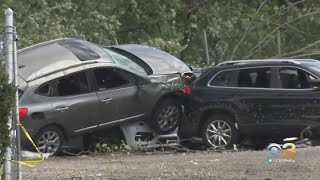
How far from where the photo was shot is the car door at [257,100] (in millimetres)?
10539

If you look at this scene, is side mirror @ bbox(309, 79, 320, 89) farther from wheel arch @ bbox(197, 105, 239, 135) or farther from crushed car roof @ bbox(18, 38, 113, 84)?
crushed car roof @ bbox(18, 38, 113, 84)

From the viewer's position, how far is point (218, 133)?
36.2 feet

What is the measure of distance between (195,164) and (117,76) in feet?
10.5

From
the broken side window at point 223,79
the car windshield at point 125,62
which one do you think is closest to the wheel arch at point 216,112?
the broken side window at point 223,79

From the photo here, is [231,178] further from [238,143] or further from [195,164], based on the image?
[238,143]

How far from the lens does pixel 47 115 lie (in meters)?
10.1

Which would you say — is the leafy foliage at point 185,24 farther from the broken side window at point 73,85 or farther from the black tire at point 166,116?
the black tire at point 166,116

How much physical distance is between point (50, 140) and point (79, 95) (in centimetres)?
98

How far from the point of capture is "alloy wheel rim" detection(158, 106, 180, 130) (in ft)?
36.9

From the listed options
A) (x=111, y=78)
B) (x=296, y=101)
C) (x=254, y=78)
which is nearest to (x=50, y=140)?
A: (x=111, y=78)

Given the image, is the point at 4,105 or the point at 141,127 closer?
the point at 4,105

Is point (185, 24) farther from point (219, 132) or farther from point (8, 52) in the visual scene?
point (8, 52)

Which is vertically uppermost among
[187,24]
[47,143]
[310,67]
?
[187,24]

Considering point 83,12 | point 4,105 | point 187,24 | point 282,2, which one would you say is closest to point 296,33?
point 282,2
